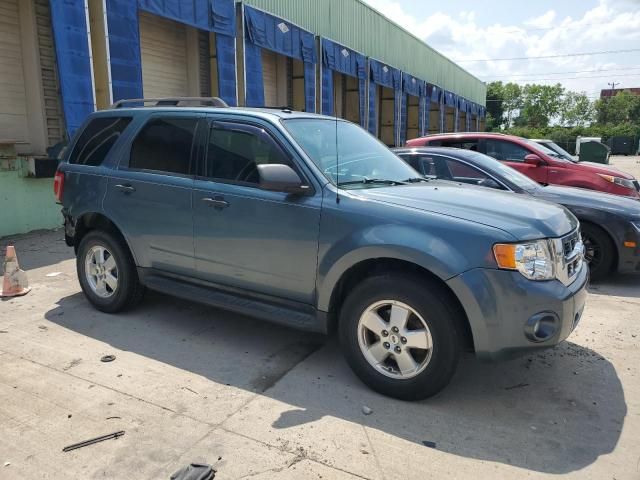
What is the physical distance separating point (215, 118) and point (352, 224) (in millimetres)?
1605

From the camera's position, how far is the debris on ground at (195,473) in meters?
2.60

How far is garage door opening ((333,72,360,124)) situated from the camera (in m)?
22.9

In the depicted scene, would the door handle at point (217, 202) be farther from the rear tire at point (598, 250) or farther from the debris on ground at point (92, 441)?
the rear tire at point (598, 250)

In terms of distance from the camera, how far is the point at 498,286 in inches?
118

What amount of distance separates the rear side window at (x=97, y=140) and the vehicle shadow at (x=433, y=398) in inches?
59.1

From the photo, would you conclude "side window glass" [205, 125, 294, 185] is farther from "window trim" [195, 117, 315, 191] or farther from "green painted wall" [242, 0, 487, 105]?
"green painted wall" [242, 0, 487, 105]

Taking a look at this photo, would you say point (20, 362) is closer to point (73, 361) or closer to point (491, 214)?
point (73, 361)

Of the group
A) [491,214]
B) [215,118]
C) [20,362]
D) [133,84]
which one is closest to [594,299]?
[491,214]

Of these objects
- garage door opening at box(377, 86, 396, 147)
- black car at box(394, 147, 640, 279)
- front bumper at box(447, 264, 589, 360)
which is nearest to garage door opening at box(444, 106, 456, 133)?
garage door opening at box(377, 86, 396, 147)

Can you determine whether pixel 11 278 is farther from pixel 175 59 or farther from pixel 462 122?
pixel 462 122

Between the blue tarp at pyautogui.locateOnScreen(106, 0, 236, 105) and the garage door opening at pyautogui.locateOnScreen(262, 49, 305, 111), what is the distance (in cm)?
422

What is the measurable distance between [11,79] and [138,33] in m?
2.52

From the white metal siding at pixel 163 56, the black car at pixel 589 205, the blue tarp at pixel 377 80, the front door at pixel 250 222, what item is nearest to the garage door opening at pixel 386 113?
the blue tarp at pixel 377 80

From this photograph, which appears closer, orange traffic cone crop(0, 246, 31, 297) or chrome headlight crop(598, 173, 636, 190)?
orange traffic cone crop(0, 246, 31, 297)
